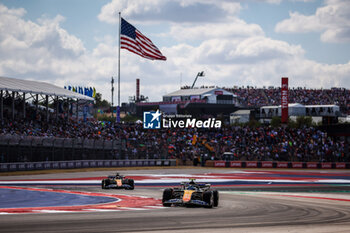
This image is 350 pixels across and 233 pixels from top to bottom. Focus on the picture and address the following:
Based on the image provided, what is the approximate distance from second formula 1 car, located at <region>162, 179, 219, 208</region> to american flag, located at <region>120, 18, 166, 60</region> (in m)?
30.7

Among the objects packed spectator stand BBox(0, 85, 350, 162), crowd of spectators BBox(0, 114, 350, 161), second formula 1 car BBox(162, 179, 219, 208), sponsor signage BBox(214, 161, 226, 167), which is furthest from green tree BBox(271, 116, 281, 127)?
second formula 1 car BBox(162, 179, 219, 208)

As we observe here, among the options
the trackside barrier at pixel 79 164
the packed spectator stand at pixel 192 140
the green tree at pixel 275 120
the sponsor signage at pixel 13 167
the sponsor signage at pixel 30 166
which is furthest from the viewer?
the green tree at pixel 275 120

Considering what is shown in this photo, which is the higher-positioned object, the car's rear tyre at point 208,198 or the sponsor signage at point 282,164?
the sponsor signage at point 282,164

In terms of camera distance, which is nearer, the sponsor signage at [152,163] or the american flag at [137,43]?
the american flag at [137,43]

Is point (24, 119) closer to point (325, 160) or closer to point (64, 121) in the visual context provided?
point (64, 121)

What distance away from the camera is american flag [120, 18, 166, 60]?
157 feet

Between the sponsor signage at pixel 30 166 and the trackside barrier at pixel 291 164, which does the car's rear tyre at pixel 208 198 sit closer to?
the sponsor signage at pixel 30 166

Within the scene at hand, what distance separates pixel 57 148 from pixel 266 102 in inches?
2824

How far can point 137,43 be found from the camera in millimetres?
48438

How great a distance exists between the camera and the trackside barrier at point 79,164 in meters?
37.2

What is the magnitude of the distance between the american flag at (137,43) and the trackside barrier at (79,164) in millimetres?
9348

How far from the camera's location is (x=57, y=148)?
39.9 metres

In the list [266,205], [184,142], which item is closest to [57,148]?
[184,142]

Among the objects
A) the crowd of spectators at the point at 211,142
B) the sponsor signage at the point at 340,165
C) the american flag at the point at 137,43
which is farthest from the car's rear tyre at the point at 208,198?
the sponsor signage at the point at 340,165
